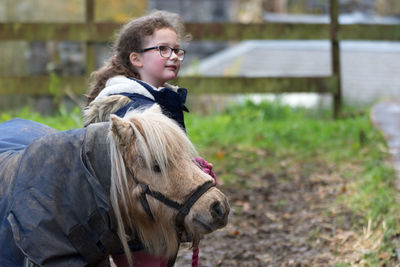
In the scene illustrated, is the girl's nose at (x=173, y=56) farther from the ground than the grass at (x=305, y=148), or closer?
farther from the ground

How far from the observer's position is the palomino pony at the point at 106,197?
247 cm

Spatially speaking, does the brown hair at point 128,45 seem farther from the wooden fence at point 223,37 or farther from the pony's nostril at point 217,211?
the wooden fence at point 223,37

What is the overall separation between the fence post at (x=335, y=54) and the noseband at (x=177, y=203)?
6280mm

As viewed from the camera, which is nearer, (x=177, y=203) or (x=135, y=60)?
(x=177, y=203)

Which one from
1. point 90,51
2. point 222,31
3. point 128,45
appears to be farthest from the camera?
point 222,31

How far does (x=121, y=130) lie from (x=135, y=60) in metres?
1.05

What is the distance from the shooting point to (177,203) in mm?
2498

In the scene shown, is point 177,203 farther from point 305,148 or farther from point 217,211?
point 305,148

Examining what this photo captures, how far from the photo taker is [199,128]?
783cm

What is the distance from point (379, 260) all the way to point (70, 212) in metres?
2.30

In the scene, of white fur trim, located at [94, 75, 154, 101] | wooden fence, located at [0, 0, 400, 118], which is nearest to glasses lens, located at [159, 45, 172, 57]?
white fur trim, located at [94, 75, 154, 101]

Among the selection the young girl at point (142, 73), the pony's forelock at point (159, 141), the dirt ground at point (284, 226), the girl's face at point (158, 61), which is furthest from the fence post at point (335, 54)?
the pony's forelock at point (159, 141)

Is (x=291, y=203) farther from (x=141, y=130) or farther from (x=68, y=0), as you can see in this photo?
(x=68, y=0)

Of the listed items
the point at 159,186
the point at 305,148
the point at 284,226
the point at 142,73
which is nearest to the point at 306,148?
the point at 305,148
